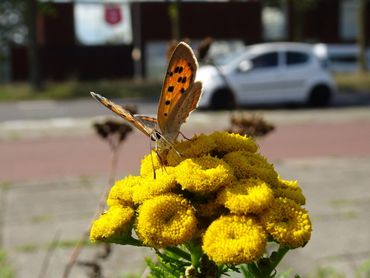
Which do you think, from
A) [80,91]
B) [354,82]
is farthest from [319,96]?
[80,91]

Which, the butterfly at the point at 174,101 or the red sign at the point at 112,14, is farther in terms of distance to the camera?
the red sign at the point at 112,14

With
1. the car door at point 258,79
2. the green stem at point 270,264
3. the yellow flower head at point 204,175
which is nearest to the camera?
the yellow flower head at point 204,175

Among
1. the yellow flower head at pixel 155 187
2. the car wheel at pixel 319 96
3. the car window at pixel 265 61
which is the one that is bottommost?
the car wheel at pixel 319 96

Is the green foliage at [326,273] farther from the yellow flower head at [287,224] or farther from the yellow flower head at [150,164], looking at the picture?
the yellow flower head at [287,224]

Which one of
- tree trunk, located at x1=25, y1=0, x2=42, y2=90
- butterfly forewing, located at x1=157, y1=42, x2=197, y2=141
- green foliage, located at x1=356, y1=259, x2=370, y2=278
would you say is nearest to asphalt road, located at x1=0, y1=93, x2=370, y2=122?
tree trunk, located at x1=25, y1=0, x2=42, y2=90

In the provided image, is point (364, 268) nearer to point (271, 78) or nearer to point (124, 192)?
point (124, 192)

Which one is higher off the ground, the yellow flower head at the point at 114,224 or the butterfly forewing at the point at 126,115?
the butterfly forewing at the point at 126,115

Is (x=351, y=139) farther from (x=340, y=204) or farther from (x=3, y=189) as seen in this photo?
(x=3, y=189)

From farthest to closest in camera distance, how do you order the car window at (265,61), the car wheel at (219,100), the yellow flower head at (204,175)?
Answer: the car window at (265,61), the car wheel at (219,100), the yellow flower head at (204,175)

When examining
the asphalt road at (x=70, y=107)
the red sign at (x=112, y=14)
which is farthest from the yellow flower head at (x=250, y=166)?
the red sign at (x=112, y=14)
